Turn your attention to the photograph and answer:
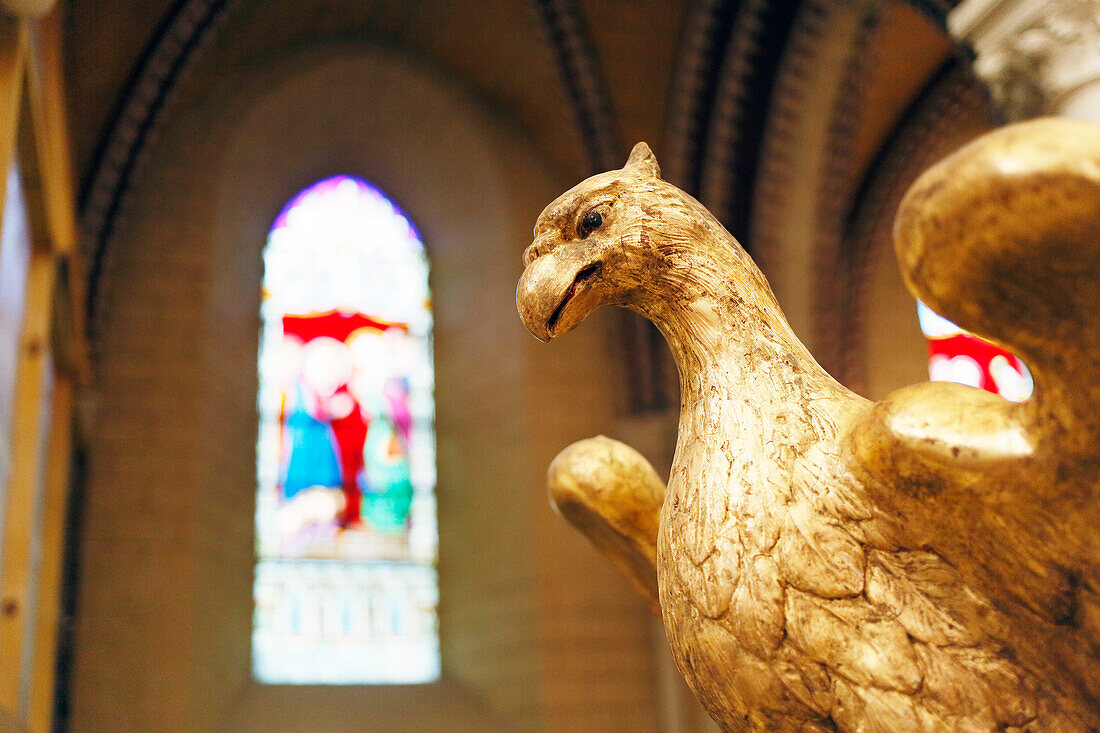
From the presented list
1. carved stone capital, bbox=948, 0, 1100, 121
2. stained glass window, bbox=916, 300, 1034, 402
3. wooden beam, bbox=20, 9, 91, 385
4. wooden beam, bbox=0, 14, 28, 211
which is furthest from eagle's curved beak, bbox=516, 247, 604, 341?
stained glass window, bbox=916, 300, 1034, 402

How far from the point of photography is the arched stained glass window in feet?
22.0

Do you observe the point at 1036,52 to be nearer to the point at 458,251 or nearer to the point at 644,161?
the point at 644,161

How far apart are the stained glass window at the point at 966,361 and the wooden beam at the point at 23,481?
664 centimetres

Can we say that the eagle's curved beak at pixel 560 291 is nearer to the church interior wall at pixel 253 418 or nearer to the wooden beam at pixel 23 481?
the wooden beam at pixel 23 481

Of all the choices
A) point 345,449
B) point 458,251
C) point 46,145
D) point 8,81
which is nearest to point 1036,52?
point 8,81

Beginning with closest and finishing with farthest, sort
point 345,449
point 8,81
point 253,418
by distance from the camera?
point 8,81 → point 253,418 → point 345,449

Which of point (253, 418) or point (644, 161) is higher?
point (253, 418)

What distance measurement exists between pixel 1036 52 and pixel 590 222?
2.54 m

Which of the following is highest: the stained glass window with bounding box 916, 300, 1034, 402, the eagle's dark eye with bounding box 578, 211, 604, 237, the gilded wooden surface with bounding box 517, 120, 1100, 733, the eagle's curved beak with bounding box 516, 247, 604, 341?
A: the stained glass window with bounding box 916, 300, 1034, 402

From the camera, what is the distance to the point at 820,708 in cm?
94

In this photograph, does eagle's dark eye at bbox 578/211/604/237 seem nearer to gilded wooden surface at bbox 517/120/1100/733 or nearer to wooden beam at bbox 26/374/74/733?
gilded wooden surface at bbox 517/120/1100/733

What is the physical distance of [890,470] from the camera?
2.97ft

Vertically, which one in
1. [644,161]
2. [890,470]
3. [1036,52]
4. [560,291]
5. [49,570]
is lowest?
[890,470]

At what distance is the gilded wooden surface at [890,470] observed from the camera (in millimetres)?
769
